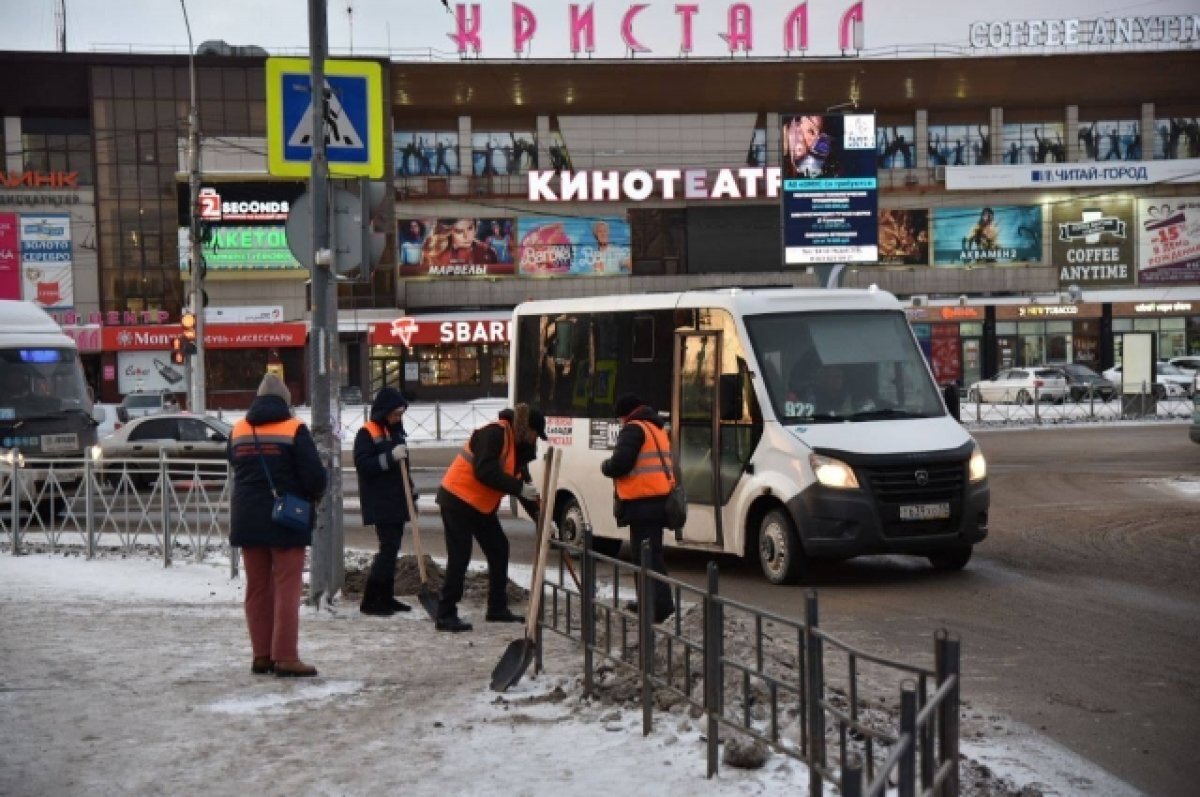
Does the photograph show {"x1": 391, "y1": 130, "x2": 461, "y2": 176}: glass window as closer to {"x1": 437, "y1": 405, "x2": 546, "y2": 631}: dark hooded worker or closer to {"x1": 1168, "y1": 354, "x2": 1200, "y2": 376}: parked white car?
{"x1": 1168, "y1": 354, "x2": 1200, "y2": 376}: parked white car

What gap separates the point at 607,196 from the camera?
219 feet

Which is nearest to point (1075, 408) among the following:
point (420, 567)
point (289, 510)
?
point (420, 567)

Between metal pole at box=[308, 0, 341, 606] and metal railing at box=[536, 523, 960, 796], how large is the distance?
138 inches

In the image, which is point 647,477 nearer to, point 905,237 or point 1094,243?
point 905,237

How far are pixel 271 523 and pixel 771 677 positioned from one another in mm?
3685

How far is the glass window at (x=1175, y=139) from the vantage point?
69500mm

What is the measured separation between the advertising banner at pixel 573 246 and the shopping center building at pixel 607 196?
0.32ft

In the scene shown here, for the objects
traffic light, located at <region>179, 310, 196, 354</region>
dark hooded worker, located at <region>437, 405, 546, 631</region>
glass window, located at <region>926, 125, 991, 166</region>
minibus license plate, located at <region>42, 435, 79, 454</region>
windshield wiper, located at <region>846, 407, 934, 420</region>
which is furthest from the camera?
glass window, located at <region>926, 125, 991, 166</region>

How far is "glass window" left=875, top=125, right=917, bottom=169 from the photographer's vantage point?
68688mm

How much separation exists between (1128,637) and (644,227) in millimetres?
58932

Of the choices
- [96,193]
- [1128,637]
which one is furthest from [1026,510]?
[96,193]

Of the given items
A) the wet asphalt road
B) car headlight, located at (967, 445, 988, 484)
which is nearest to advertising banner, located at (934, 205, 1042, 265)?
the wet asphalt road

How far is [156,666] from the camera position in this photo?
912 cm

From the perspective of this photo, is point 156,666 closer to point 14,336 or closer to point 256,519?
point 256,519
